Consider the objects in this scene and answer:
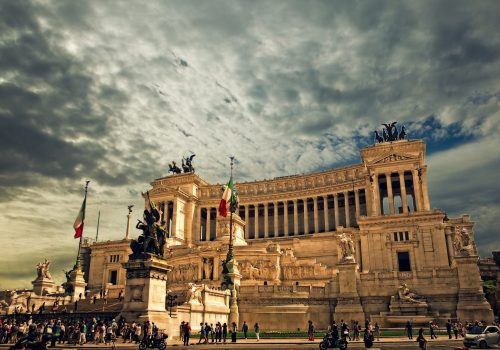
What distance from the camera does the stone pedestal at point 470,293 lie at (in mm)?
40781

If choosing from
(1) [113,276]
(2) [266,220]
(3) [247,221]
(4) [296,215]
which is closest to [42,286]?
(1) [113,276]

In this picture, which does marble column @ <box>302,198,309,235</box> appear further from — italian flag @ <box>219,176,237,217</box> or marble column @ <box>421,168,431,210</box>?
italian flag @ <box>219,176,237,217</box>

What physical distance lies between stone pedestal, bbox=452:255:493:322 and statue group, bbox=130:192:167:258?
31011 millimetres

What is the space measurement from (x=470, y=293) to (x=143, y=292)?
33.3m

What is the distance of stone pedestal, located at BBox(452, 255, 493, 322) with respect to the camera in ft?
134

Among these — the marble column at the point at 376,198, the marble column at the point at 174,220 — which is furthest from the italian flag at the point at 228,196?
the marble column at the point at 174,220

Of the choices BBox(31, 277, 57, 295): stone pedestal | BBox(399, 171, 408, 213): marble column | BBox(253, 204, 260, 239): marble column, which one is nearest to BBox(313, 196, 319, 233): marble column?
BBox(253, 204, 260, 239): marble column

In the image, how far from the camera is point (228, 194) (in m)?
50.7

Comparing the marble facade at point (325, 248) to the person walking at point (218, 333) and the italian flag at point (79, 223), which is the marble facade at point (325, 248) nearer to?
the person walking at point (218, 333)

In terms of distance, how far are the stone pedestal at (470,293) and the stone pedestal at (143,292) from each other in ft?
100

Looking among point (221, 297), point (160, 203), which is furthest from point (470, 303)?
point (160, 203)

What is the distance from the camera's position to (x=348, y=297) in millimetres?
44062

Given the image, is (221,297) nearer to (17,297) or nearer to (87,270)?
(17,297)

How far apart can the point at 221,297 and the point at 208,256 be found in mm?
20264
